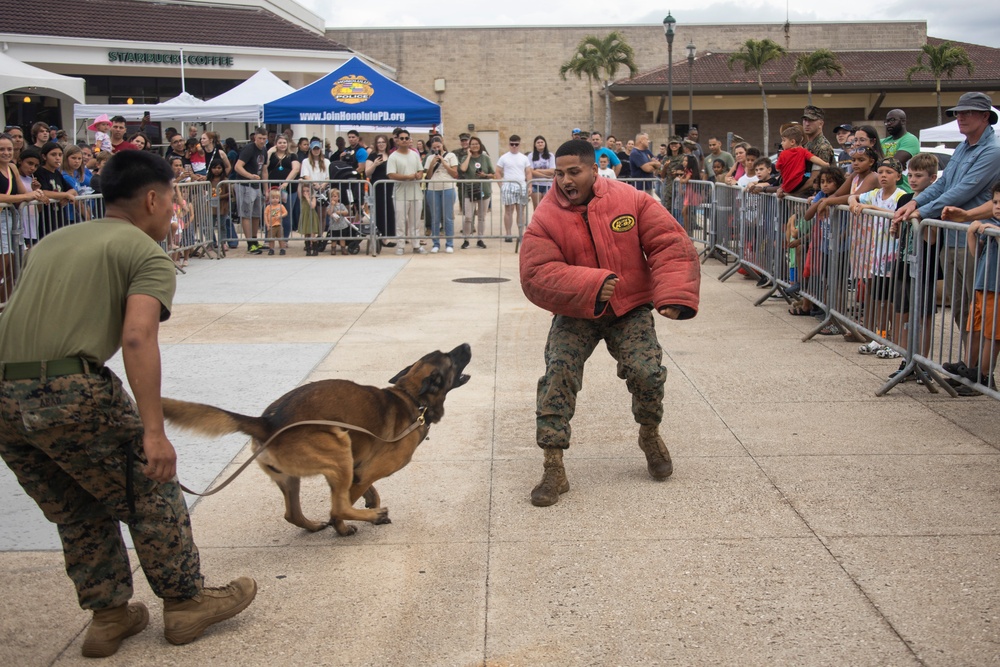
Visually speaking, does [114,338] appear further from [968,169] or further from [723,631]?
[968,169]

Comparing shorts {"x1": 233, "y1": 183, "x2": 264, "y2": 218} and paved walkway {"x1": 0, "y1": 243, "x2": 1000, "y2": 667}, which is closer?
paved walkway {"x1": 0, "y1": 243, "x2": 1000, "y2": 667}

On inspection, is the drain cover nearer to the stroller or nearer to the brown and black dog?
the stroller

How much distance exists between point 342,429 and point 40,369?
1.29 meters

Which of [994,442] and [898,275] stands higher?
[898,275]

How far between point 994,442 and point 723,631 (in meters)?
2.98

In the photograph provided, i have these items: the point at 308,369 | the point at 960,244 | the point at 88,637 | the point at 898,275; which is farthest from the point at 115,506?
the point at 898,275

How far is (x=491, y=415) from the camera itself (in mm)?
6391

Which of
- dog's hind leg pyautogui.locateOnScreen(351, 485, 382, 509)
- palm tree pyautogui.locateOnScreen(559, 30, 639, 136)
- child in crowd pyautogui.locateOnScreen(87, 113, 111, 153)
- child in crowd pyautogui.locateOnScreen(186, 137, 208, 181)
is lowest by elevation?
dog's hind leg pyautogui.locateOnScreen(351, 485, 382, 509)

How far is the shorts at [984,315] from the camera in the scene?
5723 millimetres

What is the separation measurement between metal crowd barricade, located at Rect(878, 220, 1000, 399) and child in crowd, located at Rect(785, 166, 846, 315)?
1804 millimetres

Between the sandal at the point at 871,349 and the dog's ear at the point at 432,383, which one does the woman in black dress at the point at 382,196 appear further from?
the dog's ear at the point at 432,383

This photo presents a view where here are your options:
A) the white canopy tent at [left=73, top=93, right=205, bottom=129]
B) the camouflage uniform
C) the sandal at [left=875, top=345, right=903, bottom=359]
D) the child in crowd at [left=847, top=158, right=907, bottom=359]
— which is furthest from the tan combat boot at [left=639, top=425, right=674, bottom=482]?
the white canopy tent at [left=73, top=93, right=205, bottom=129]

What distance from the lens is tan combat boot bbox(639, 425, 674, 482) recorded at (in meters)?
5.07

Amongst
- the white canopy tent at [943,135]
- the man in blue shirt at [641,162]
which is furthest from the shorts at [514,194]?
the white canopy tent at [943,135]
